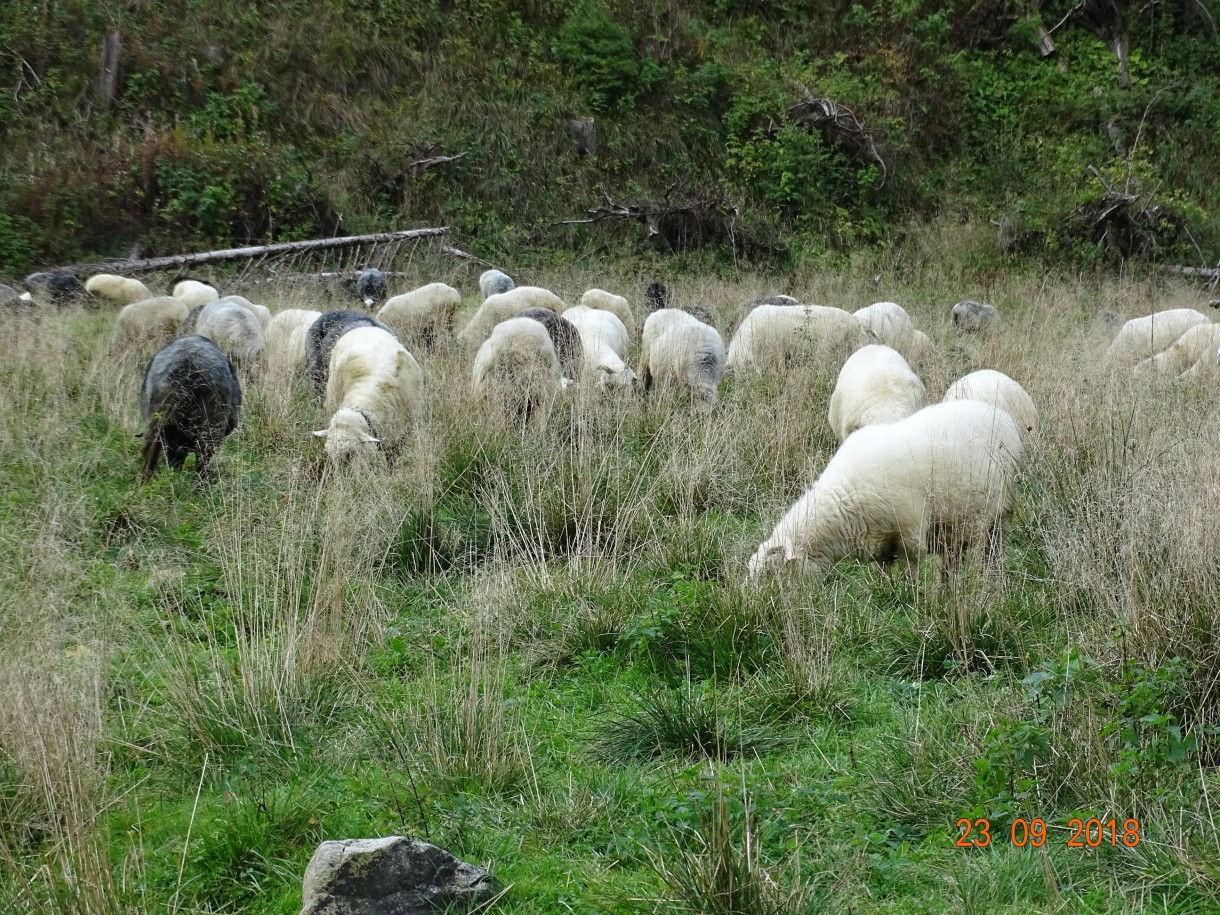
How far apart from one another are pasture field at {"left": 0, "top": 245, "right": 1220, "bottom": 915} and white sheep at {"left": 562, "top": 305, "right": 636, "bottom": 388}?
6.45 ft

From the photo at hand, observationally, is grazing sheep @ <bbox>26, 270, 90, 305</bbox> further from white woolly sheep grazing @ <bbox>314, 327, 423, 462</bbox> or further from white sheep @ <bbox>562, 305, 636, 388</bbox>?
white woolly sheep grazing @ <bbox>314, 327, 423, 462</bbox>

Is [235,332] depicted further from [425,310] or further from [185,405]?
[185,405]

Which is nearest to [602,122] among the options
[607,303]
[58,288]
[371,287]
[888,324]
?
[371,287]

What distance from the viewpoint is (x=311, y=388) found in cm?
1048

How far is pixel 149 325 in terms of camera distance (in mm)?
12602

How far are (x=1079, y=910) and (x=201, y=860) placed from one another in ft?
9.12

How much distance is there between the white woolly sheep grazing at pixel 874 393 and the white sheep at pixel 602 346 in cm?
206

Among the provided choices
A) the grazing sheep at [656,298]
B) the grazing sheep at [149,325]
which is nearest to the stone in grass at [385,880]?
the grazing sheep at [149,325]

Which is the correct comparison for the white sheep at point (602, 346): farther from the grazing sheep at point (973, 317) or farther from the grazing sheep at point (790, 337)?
the grazing sheep at point (973, 317)

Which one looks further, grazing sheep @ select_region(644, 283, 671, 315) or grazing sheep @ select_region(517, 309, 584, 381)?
grazing sheep @ select_region(644, 283, 671, 315)

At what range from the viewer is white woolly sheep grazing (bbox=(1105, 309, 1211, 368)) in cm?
1119

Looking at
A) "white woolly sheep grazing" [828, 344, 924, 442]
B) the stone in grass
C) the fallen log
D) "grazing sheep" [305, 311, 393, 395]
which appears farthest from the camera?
the fallen log

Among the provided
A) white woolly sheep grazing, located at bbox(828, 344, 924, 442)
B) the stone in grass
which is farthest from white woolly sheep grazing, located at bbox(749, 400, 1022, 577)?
the stone in grass

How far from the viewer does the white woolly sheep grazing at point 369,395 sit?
319 inches
